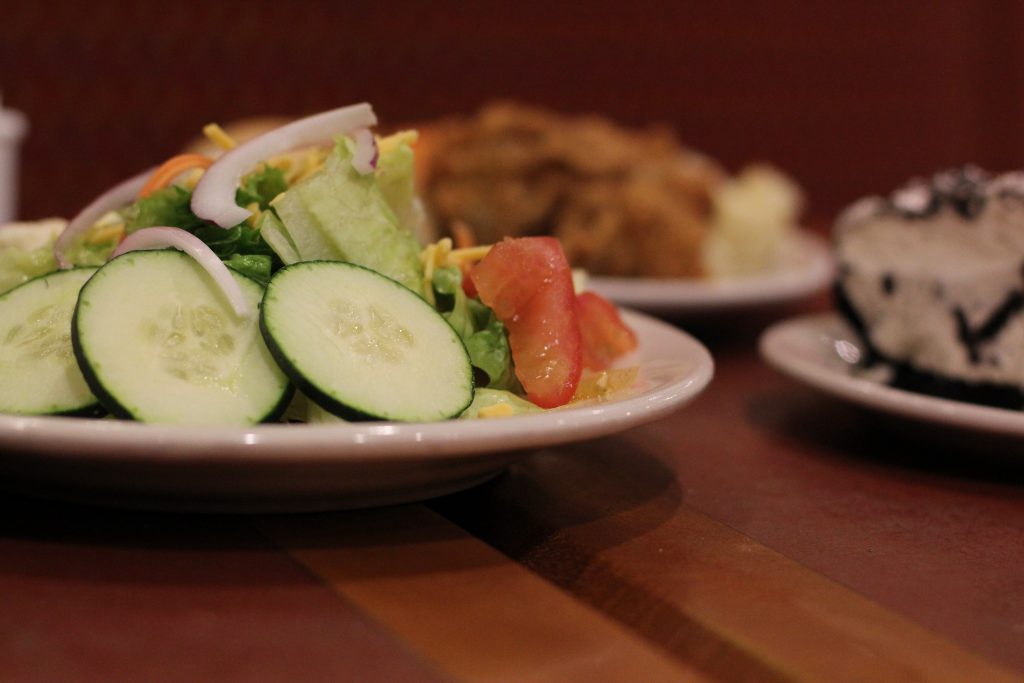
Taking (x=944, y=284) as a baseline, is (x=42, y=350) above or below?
above

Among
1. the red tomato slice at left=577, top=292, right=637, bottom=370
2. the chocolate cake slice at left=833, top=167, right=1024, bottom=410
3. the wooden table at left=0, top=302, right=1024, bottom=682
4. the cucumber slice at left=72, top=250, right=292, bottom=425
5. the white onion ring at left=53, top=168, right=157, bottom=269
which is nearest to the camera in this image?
the wooden table at left=0, top=302, right=1024, bottom=682

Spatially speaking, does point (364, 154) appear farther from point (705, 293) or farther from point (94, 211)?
point (705, 293)

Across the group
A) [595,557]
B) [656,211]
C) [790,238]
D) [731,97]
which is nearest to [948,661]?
[595,557]

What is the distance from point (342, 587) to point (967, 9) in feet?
27.3

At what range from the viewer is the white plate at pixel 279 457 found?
1.04 metres

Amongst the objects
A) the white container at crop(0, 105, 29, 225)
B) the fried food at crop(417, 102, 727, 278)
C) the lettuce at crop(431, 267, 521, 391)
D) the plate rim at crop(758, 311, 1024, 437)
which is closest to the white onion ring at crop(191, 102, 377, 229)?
the lettuce at crop(431, 267, 521, 391)

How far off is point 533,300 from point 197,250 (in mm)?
486

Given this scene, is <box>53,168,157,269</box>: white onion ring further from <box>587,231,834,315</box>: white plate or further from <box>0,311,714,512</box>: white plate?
<box>587,231,834,315</box>: white plate

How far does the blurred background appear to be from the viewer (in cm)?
523

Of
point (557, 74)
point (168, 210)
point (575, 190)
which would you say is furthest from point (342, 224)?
point (557, 74)

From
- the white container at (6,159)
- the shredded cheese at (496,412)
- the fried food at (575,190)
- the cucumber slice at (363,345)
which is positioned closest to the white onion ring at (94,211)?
the cucumber slice at (363,345)

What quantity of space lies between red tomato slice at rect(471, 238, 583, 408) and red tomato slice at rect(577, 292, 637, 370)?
14cm

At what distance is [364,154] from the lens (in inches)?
62.9

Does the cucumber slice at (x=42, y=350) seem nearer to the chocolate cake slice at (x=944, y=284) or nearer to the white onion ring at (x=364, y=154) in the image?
the white onion ring at (x=364, y=154)
